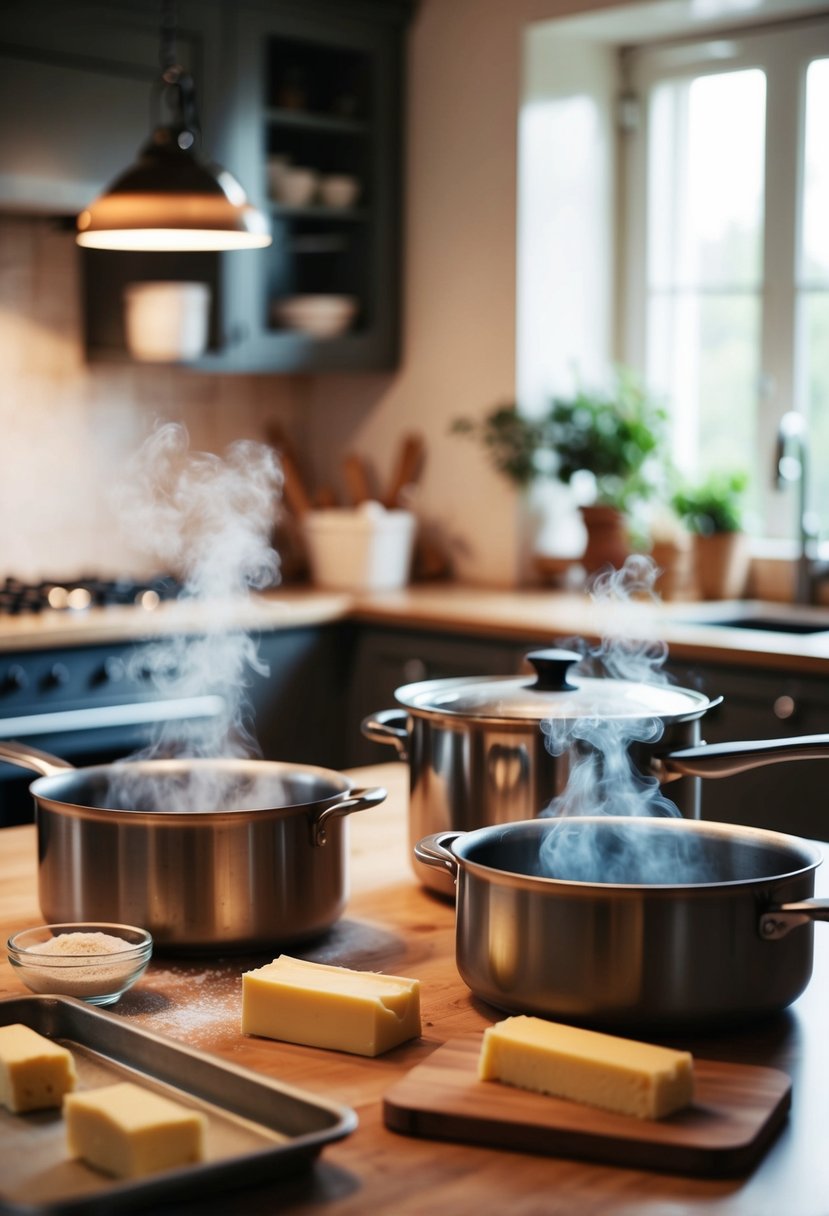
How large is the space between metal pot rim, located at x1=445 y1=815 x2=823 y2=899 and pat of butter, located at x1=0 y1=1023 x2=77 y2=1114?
1.05 ft

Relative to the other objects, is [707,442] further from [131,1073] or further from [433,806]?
[131,1073]

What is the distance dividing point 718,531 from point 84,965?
2.97 metres

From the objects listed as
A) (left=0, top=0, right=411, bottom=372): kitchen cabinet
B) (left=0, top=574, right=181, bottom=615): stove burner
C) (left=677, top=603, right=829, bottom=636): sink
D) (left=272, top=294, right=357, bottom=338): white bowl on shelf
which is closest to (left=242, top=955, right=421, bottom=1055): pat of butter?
(left=0, top=574, right=181, bottom=615): stove burner

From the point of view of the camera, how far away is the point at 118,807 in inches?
58.5

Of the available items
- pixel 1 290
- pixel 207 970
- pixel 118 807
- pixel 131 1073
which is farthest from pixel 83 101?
pixel 131 1073

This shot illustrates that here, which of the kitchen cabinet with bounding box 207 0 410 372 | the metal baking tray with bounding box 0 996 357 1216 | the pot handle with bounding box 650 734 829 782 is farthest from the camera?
the kitchen cabinet with bounding box 207 0 410 372

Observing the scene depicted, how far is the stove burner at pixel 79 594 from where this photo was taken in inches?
137

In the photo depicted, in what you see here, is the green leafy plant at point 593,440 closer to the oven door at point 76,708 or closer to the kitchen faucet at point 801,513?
the kitchen faucet at point 801,513

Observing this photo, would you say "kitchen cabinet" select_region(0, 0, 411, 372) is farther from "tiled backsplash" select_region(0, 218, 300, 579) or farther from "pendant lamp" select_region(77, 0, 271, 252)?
"pendant lamp" select_region(77, 0, 271, 252)

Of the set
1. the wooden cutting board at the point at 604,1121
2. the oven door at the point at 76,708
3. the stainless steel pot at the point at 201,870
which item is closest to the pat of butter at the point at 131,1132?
the wooden cutting board at the point at 604,1121

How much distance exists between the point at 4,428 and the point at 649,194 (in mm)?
1875

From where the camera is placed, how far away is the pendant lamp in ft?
6.57

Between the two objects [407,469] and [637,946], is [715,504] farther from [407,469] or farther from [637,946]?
[637,946]

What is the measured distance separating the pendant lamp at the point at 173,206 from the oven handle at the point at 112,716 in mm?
1369
